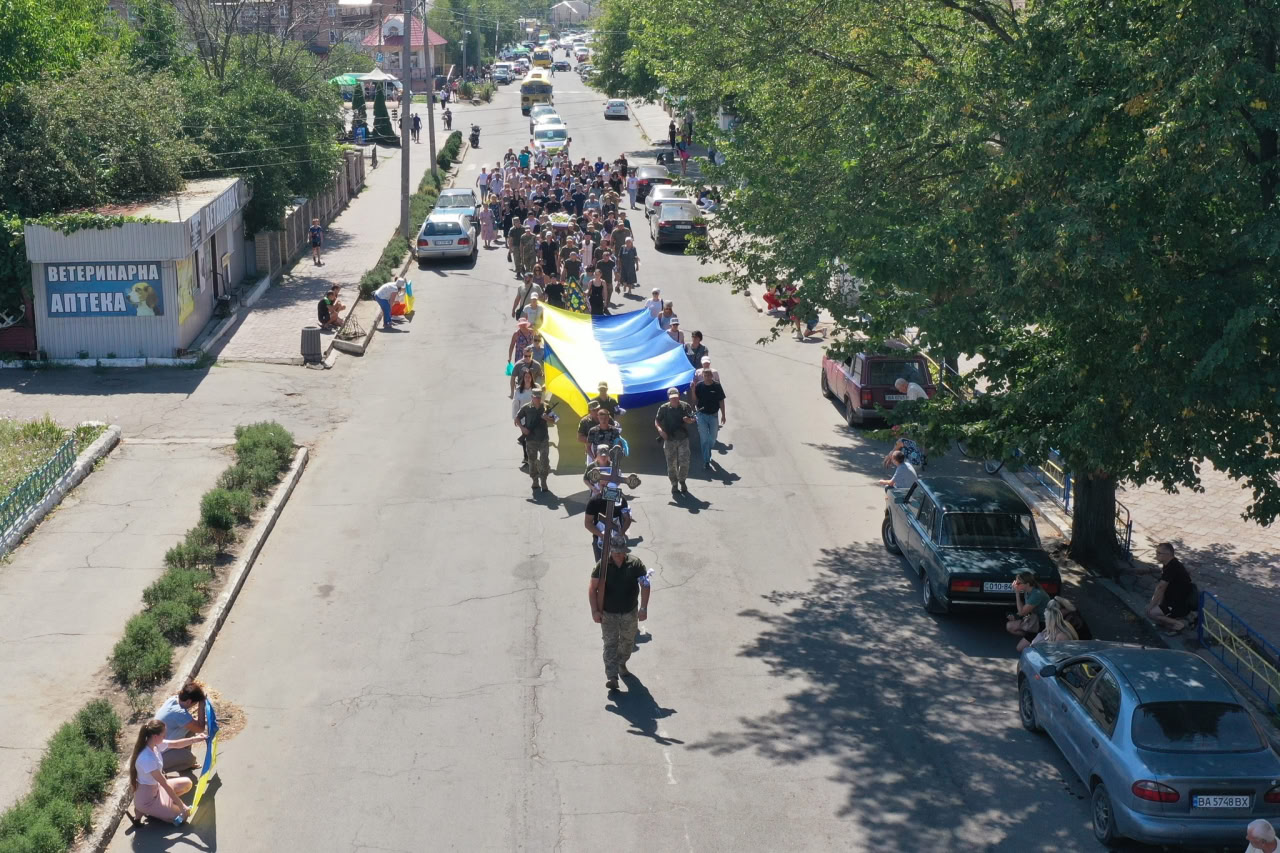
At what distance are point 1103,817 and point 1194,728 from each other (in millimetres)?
998

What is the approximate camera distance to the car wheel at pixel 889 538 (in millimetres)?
17453

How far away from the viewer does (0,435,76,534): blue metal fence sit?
53.7ft

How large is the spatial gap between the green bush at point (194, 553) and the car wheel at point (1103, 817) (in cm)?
1011

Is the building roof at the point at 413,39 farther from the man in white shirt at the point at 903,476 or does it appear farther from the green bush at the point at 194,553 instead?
the man in white shirt at the point at 903,476

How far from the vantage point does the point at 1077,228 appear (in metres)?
11.3

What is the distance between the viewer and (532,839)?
34.4 feet

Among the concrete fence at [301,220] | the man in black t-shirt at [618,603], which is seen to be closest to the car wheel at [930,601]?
the man in black t-shirt at [618,603]

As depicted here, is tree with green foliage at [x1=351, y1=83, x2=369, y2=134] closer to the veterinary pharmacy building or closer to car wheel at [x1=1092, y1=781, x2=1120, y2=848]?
the veterinary pharmacy building

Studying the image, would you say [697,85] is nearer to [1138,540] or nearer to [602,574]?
[1138,540]

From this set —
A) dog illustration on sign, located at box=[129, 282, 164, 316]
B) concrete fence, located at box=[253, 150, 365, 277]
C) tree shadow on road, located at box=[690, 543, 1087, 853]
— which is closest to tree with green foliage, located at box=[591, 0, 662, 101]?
concrete fence, located at box=[253, 150, 365, 277]

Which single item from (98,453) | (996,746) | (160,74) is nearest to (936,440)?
(996,746)

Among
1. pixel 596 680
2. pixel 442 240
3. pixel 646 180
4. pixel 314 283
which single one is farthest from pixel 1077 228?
pixel 646 180

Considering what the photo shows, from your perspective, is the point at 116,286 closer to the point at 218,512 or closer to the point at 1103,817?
the point at 218,512

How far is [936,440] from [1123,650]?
171 inches
